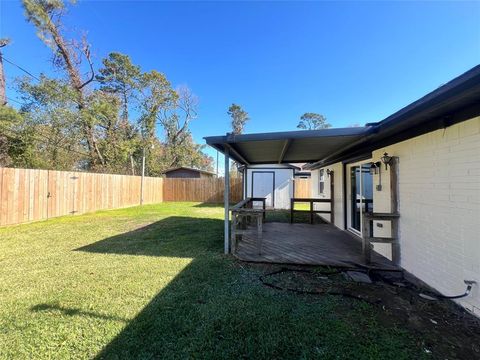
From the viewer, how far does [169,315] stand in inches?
102

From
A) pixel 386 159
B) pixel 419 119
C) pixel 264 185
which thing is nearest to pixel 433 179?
pixel 419 119

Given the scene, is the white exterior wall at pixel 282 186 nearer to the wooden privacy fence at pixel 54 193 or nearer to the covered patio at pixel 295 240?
the wooden privacy fence at pixel 54 193

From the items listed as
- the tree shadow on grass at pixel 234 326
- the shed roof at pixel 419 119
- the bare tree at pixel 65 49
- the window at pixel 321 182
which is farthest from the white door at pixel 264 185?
the bare tree at pixel 65 49

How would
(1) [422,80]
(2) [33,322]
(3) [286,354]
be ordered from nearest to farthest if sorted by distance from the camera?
(3) [286,354], (2) [33,322], (1) [422,80]

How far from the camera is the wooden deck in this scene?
434 cm

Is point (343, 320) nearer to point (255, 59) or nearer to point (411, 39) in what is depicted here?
point (411, 39)

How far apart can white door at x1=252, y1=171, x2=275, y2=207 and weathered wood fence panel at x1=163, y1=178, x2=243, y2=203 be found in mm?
2188

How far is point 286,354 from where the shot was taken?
202 cm

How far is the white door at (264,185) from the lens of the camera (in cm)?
1524

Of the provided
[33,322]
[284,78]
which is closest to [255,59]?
[284,78]

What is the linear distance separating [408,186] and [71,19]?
21539 mm

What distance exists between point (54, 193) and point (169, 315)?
9.15 metres

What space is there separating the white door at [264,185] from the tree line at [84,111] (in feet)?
24.3

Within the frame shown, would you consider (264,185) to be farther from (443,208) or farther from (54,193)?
(443,208)
